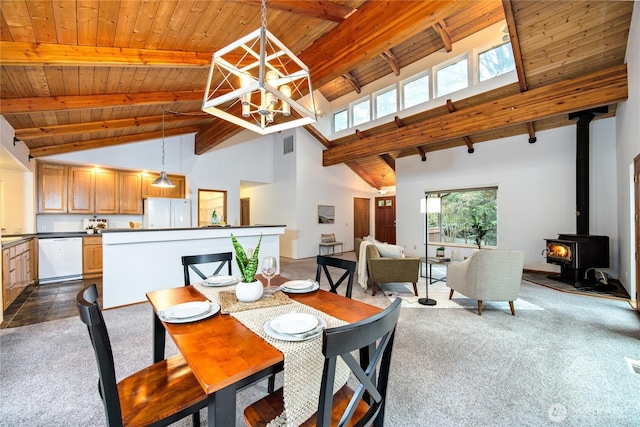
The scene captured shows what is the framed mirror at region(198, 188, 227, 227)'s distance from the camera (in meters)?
7.08

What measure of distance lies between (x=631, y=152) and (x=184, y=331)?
5696 millimetres

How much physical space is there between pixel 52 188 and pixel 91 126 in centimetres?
185

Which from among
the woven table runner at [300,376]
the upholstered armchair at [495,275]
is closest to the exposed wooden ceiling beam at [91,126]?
the woven table runner at [300,376]

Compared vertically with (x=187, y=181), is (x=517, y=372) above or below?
below

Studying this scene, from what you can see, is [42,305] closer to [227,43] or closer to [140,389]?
[140,389]

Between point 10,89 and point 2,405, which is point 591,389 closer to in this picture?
point 2,405

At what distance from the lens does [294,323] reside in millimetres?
1226

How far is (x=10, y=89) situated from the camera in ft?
9.67

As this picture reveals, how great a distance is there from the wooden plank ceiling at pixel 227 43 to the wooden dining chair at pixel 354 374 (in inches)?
97.8

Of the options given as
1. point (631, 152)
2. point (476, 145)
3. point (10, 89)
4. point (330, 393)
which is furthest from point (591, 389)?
point (10, 89)

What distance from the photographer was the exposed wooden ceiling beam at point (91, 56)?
221 centimetres

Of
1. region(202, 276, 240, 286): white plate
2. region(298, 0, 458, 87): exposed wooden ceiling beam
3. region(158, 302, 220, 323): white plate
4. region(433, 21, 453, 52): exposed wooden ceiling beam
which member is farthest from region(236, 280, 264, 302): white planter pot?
region(433, 21, 453, 52): exposed wooden ceiling beam

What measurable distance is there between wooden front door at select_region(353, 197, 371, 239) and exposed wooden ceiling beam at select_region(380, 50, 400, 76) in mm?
4451

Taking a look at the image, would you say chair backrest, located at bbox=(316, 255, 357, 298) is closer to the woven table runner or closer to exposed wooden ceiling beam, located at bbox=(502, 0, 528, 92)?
the woven table runner
